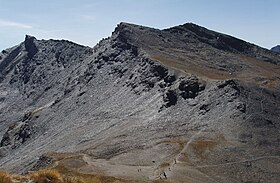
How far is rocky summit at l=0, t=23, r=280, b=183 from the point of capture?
235 ft

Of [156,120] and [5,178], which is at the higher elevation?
[5,178]

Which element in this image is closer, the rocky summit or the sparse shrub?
the sparse shrub

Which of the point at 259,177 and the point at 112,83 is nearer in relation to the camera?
the point at 259,177

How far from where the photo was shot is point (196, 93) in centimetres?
10356

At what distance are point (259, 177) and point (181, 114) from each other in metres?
33.5

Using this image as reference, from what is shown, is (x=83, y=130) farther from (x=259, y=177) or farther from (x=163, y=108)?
(x=259, y=177)

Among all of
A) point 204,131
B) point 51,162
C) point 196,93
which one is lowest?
point 51,162

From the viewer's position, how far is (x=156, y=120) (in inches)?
3962

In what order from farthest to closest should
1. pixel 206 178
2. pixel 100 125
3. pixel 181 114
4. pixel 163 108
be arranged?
pixel 100 125 < pixel 163 108 < pixel 181 114 < pixel 206 178

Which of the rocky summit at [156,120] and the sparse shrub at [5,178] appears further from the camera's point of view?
the rocky summit at [156,120]

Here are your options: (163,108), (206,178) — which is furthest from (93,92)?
(206,178)

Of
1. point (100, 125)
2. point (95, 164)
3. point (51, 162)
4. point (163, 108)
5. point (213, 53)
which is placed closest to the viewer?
point (95, 164)

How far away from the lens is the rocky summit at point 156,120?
71.8 metres

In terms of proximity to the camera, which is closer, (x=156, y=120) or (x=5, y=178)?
(x=5, y=178)
